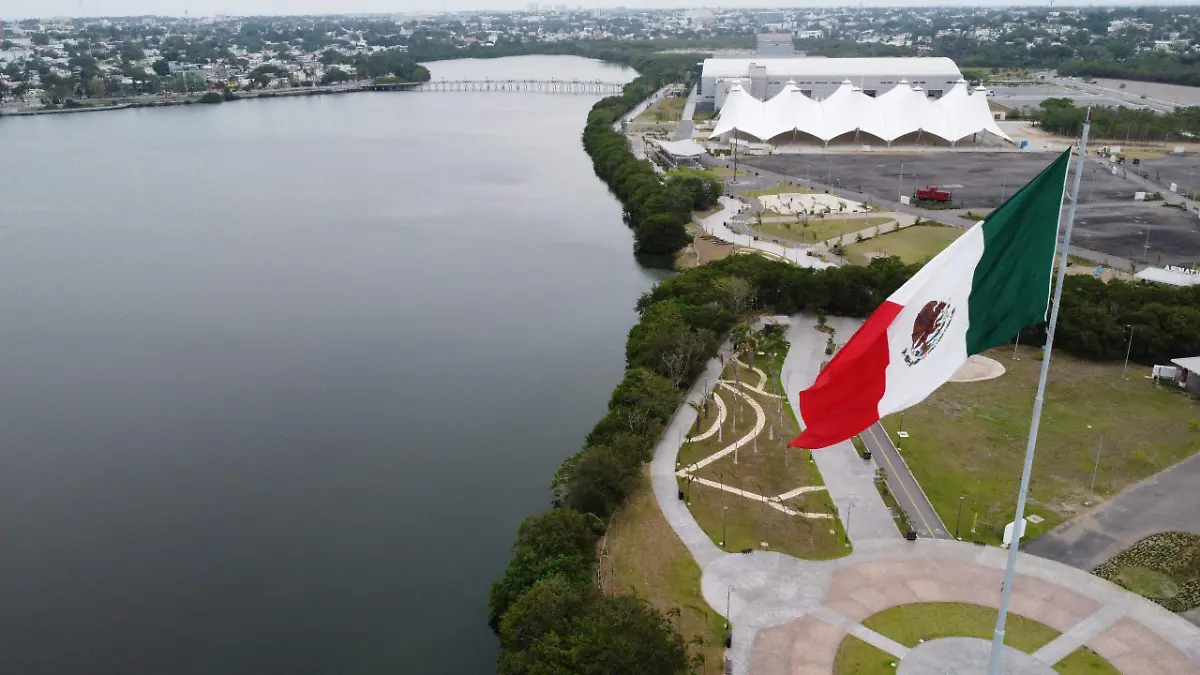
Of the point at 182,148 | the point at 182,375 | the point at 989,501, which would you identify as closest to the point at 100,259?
the point at 182,375

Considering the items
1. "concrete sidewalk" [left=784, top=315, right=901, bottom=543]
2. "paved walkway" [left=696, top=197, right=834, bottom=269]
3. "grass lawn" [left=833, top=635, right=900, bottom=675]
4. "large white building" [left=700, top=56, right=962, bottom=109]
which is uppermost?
"large white building" [left=700, top=56, right=962, bottom=109]

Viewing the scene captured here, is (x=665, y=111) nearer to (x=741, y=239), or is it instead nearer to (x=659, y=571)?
(x=741, y=239)

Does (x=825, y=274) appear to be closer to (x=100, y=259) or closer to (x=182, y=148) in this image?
(x=100, y=259)

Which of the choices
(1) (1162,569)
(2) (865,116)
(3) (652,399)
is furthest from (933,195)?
(1) (1162,569)

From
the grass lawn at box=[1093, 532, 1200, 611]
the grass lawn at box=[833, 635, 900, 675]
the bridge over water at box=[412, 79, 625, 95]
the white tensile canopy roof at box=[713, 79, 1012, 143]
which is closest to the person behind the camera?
the grass lawn at box=[833, 635, 900, 675]

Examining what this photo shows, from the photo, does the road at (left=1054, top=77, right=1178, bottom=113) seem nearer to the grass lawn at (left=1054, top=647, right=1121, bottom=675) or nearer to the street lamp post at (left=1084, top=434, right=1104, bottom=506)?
the street lamp post at (left=1084, top=434, right=1104, bottom=506)

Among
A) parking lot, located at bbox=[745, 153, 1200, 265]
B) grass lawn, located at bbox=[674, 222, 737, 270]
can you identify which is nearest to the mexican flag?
grass lawn, located at bbox=[674, 222, 737, 270]

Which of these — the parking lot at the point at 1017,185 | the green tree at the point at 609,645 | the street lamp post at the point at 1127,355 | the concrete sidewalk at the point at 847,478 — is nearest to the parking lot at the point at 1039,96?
the parking lot at the point at 1017,185
